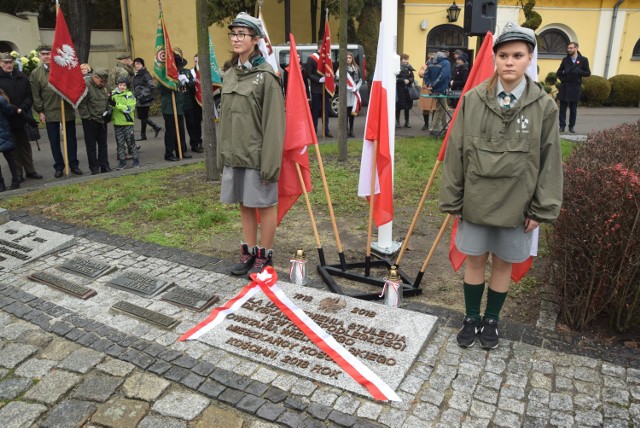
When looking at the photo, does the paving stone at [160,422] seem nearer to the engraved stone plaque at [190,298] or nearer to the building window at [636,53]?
the engraved stone plaque at [190,298]

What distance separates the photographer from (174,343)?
360cm

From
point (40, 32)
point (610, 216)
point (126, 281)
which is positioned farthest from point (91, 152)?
point (40, 32)

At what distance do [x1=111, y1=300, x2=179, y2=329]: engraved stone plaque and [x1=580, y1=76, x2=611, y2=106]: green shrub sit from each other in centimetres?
1984

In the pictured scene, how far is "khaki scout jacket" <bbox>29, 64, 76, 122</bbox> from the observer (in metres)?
8.35

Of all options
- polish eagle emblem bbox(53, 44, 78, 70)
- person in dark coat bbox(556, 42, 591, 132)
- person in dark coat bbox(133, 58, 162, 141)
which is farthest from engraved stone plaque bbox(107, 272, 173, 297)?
person in dark coat bbox(556, 42, 591, 132)

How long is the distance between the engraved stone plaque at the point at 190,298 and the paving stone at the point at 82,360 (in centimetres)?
74

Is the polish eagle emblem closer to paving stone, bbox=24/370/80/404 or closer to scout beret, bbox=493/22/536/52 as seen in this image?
paving stone, bbox=24/370/80/404

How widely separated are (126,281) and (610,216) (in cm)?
367

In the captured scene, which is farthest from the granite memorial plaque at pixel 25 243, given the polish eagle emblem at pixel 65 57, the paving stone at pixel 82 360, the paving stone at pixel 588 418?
the paving stone at pixel 588 418

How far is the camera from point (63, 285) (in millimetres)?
4449

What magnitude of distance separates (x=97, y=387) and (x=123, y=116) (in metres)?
6.83

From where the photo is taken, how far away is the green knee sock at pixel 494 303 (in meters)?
3.52

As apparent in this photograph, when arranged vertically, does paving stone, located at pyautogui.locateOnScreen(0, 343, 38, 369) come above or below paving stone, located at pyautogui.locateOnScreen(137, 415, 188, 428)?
above

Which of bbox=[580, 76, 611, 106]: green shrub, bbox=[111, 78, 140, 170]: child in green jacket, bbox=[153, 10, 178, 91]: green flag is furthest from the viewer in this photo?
bbox=[580, 76, 611, 106]: green shrub
